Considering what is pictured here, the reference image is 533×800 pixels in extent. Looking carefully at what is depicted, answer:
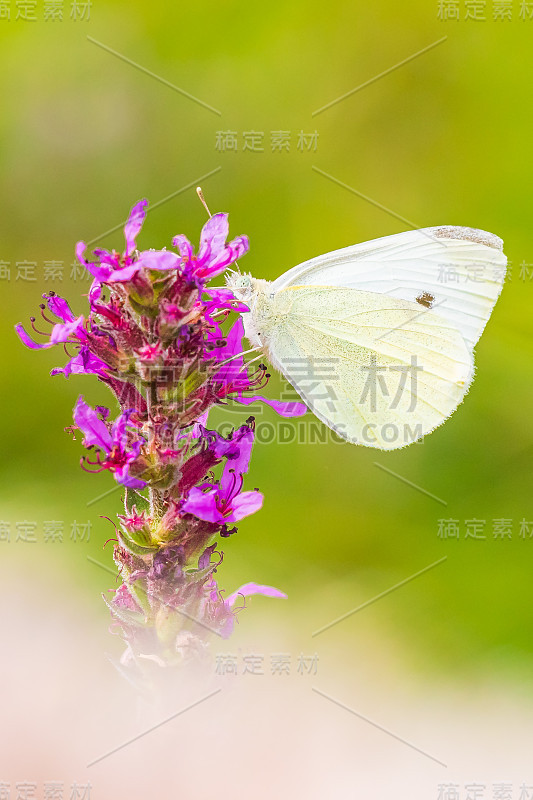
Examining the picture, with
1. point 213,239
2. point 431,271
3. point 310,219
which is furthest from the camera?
point 310,219

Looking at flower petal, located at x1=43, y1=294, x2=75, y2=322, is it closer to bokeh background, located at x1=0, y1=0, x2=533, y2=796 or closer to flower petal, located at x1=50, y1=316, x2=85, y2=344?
flower petal, located at x1=50, y1=316, x2=85, y2=344

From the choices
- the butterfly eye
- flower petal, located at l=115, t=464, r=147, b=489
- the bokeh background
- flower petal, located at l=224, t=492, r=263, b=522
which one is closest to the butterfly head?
the butterfly eye

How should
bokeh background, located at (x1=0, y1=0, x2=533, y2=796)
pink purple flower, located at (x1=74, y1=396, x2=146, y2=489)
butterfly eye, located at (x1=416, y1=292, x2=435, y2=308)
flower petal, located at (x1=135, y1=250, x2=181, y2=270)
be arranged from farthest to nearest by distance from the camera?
bokeh background, located at (x1=0, y1=0, x2=533, y2=796)
butterfly eye, located at (x1=416, y1=292, x2=435, y2=308)
pink purple flower, located at (x1=74, y1=396, x2=146, y2=489)
flower petal, located at (x1=135, y1=250, x2=181, y2=270)

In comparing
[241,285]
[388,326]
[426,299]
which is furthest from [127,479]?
[426,299]

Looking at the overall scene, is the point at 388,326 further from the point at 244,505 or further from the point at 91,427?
the point at 91,427

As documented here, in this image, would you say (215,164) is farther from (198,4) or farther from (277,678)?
(277,678)

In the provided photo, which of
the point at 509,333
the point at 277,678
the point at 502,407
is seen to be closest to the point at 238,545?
the point at 277,678
